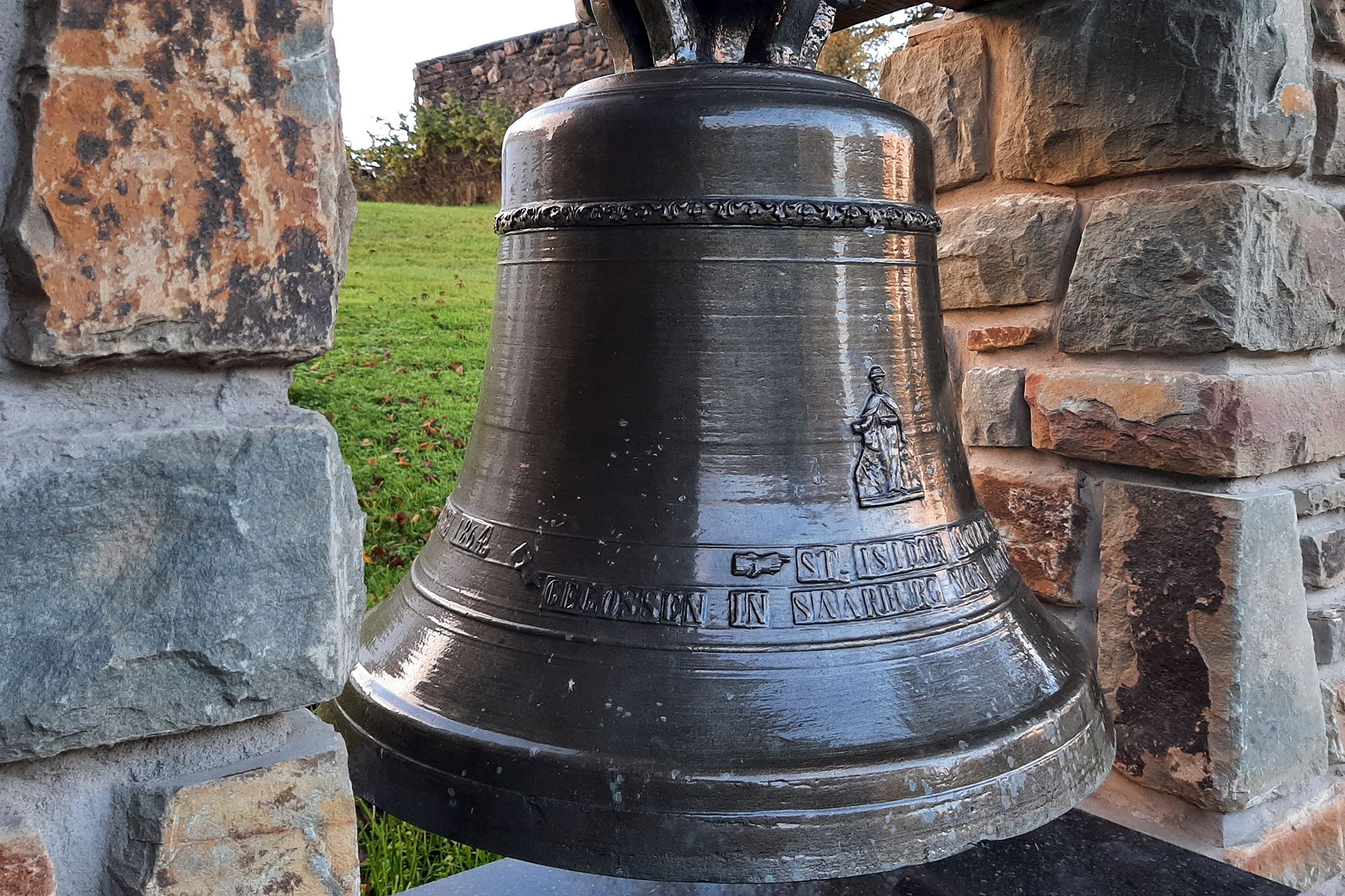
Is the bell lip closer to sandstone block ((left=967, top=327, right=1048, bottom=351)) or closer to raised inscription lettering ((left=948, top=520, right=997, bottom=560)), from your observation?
raised inscription lettering ((left=948, top=520, right=997, bottom=560))

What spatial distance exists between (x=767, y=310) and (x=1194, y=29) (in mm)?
1068

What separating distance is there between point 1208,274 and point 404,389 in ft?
17.2

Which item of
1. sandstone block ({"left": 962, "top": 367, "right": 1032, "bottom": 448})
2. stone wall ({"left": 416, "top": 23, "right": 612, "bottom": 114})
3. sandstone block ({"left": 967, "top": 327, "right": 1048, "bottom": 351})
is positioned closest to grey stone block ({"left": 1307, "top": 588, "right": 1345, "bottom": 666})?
sandstone block ({"left": 962, "top": 367, "right": 1032, "bottom": 448})

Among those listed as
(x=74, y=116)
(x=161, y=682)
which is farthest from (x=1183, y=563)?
(x=74, y=116)

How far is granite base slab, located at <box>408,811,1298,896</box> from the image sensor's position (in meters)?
1.68

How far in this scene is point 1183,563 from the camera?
1824 mm

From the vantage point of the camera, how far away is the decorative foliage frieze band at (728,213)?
1.18 m

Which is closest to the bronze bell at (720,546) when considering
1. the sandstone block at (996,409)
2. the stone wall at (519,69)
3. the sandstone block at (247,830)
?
the sandstone block at (247,830)

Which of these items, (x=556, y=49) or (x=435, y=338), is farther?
(x=556, y=49)

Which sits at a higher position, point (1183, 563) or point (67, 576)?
point (67, 576)

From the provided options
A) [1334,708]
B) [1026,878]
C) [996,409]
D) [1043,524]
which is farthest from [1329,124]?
[1026,878]

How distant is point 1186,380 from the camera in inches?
70.6

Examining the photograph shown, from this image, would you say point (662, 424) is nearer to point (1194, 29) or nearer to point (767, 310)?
point (767, 310)

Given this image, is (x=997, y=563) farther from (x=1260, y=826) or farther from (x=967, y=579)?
(x=1260, y=826)
